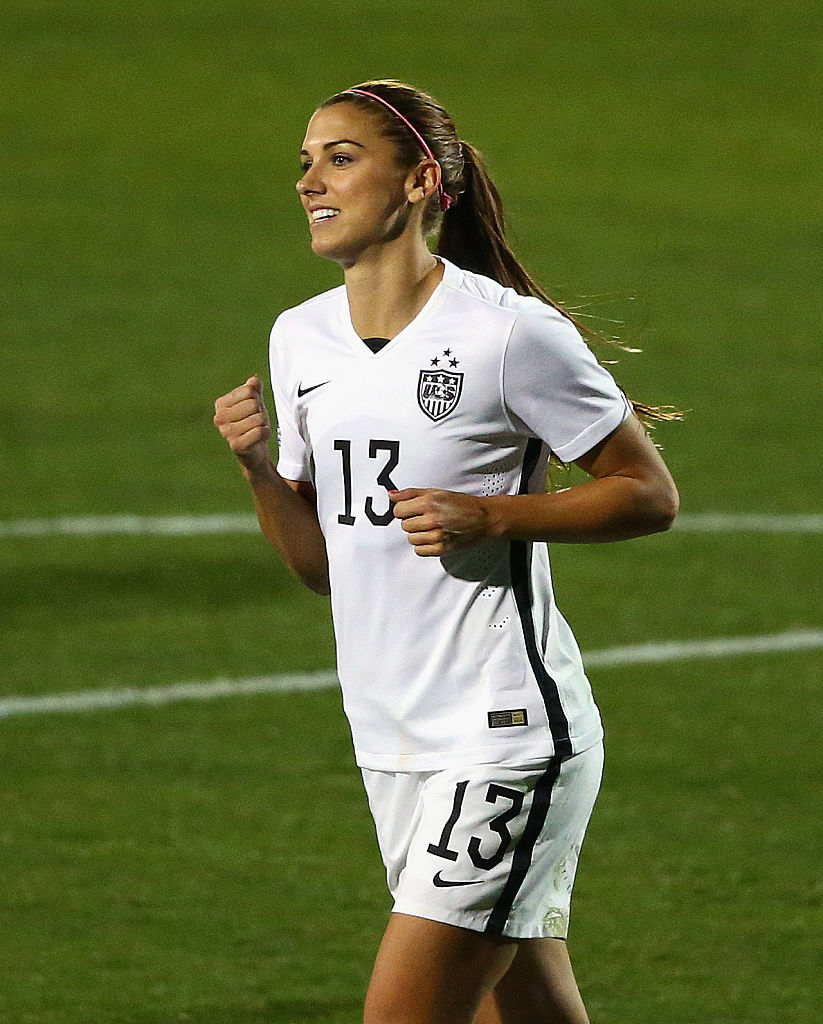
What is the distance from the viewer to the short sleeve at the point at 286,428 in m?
4.76

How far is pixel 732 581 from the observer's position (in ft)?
37.5

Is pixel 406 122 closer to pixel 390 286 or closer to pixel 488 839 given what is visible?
pixel 390 286

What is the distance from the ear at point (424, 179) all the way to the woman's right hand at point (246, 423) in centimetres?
48

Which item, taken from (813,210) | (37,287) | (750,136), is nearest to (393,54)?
(750,136)

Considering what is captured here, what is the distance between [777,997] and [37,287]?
15598mm

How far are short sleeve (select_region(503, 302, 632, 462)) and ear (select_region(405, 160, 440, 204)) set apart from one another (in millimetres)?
337

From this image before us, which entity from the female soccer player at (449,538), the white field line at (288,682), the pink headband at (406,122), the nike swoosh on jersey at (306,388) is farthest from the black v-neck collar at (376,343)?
the white field line at (288,682)

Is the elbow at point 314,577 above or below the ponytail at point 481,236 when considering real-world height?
below

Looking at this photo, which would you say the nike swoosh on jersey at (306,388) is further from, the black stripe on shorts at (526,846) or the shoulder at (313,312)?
the black stripe on shorts at (526,846)

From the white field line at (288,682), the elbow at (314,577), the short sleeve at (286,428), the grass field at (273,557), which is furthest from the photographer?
the white field line at (288,682)

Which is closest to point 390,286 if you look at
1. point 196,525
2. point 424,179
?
point 424,179

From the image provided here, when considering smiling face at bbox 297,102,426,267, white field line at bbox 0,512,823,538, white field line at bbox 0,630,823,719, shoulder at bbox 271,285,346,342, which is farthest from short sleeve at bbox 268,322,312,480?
white field line at bbox 0,512,823,538

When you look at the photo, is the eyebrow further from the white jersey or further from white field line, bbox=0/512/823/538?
white field line, bbox=0/512/823/538

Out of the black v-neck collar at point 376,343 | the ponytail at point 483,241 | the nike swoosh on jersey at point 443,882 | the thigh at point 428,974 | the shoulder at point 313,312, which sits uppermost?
the ponytail at point 483,241
